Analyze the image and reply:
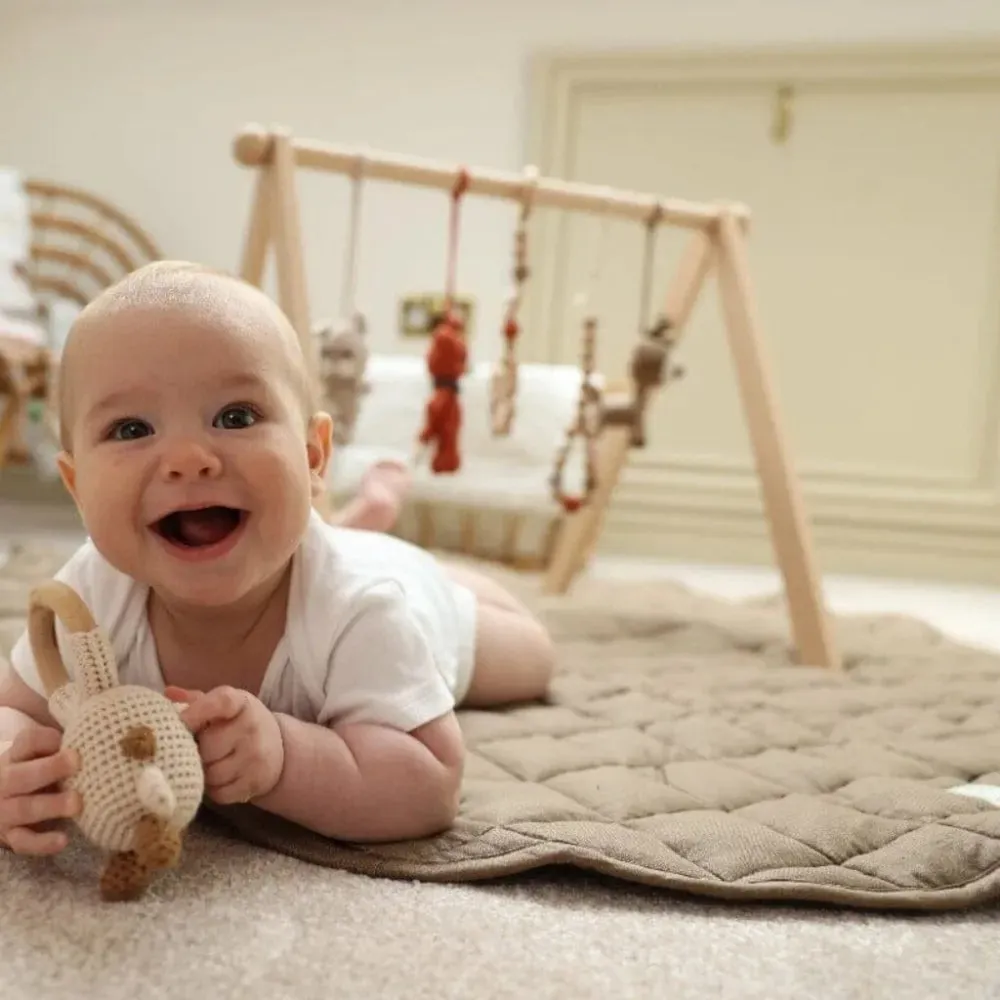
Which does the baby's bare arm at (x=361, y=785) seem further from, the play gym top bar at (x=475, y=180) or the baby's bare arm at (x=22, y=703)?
the play gym top bar at (x=475, y=180)

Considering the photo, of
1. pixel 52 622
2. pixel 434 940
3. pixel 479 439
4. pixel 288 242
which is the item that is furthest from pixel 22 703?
pixel 479 439

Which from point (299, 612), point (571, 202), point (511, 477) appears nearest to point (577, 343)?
point (511, 477)

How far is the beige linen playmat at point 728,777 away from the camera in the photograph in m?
0.59

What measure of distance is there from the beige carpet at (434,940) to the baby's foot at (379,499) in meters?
0.52

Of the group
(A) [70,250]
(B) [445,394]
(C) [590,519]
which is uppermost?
(A) [70,250]

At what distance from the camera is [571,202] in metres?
1.27

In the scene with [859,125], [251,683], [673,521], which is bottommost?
[673,521]

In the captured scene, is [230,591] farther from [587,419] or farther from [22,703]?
[587,419]

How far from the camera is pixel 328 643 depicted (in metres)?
0.65

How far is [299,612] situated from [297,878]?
6.6 inches

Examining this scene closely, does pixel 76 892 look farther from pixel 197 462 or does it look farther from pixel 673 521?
pixel 673 521

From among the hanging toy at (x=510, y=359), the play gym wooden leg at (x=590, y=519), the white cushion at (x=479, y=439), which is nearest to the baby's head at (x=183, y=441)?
the hanging toy at (x=510, y=359)

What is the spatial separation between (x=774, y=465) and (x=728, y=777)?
609 mm

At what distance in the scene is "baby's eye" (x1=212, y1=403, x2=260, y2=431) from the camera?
1.91 ft
